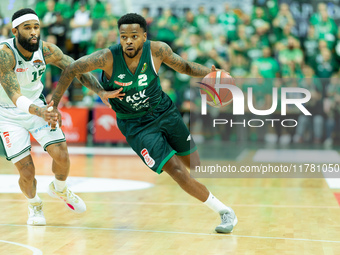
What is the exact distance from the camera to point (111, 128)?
48.9 feet

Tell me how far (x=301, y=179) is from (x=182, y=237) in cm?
489

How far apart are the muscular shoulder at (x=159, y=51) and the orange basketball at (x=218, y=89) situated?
477 millimetres

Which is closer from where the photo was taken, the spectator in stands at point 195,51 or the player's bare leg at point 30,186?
the player's bare leg at point 30,186

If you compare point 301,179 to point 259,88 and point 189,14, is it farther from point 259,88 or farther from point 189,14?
point 189,14

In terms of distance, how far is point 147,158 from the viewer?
589 centimetres

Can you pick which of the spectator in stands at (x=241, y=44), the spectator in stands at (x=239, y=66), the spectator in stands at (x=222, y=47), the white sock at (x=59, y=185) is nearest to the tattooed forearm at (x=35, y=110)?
the white sock at (x=59, y=185)

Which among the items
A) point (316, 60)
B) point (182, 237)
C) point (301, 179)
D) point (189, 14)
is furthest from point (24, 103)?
point (189, 14)

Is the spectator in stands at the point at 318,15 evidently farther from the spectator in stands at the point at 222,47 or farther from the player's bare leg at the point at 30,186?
the player's bare leg at the point at 30,186

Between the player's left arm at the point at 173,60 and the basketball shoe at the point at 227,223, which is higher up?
the player's left arm at the point at 173,60

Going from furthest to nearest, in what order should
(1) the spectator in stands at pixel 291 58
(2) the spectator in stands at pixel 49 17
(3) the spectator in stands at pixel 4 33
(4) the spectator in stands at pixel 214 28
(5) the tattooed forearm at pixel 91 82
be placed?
(2) the spectator in stands at pixel 49 17
(3) the spectator in stands at pixel 4 33
(4) the spectator in stands at pixel 214 28
(1) the spectator in stands at pixel 291 58
(5) the tattooed forearm at pixel 91 82

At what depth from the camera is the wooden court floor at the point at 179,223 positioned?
5.26 metres

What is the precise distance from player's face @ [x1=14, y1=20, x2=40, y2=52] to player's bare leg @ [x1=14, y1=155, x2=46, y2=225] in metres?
1.20

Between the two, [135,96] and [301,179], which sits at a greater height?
[135,96]

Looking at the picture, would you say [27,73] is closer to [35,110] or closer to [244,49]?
[35,110]
